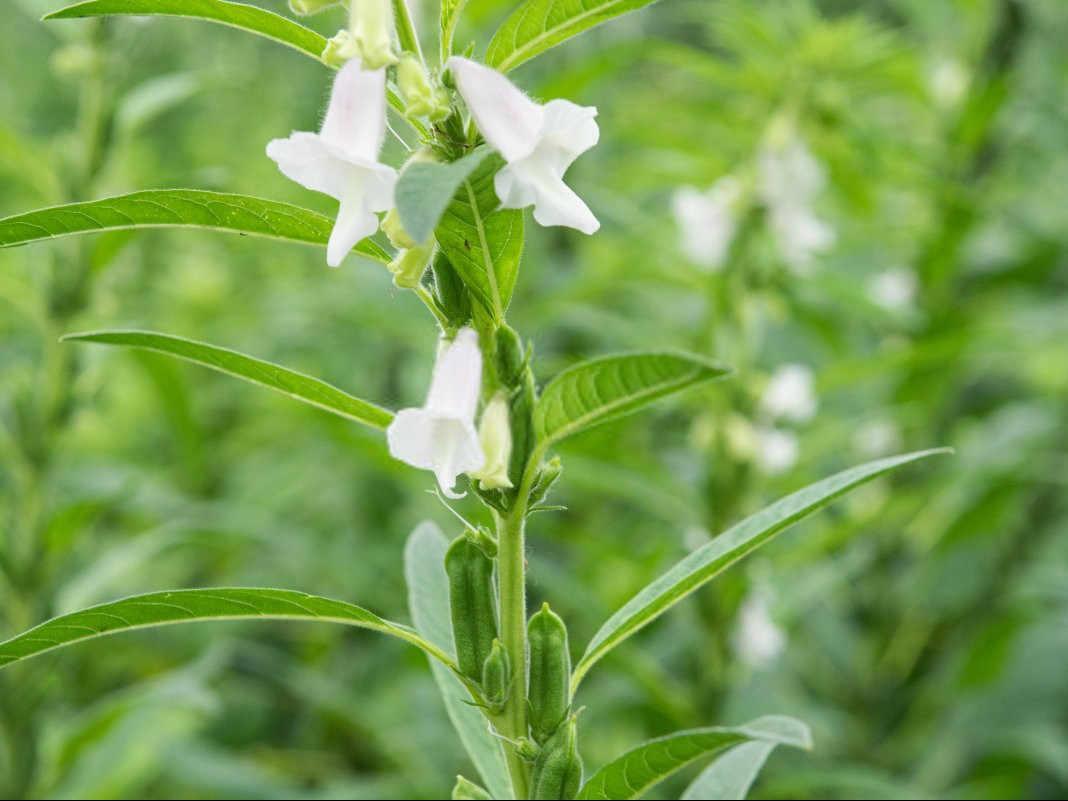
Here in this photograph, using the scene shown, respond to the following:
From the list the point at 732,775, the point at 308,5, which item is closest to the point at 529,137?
the point at 308,5

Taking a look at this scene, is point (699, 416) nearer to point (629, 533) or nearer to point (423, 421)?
point (629, 533)

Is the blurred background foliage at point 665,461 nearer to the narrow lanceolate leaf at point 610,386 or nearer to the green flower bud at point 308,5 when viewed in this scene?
the green flower bud at point 308,5

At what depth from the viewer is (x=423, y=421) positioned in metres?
0.86

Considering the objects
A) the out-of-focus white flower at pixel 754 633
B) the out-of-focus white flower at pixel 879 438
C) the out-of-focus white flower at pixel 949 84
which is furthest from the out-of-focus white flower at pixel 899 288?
the out-of-focus white flower at pixel 754 633

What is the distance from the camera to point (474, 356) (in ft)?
2.85

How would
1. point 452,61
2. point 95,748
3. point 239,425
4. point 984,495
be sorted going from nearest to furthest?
point 452,61, point 95,748, point 984,495, point 239,425

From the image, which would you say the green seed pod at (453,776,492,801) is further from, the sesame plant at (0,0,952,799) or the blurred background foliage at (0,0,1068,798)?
the blurred background foliage at (0,0,1068,798)

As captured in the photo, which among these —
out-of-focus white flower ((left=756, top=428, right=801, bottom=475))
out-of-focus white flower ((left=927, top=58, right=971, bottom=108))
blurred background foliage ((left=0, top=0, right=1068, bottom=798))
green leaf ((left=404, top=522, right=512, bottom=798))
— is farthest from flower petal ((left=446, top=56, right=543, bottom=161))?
out-of-focus white flower ((left=927, top=58, right=971, bottom=108))

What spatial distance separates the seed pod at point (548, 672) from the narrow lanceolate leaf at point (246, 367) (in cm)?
22

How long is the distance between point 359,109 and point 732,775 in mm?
686

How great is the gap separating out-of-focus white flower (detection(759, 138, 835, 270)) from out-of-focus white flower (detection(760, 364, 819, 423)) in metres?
0.21

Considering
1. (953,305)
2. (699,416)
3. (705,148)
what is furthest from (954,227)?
(699,416)

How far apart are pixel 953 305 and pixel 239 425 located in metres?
2.07

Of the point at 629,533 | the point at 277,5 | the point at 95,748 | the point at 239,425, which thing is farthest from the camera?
the point at 277,5
